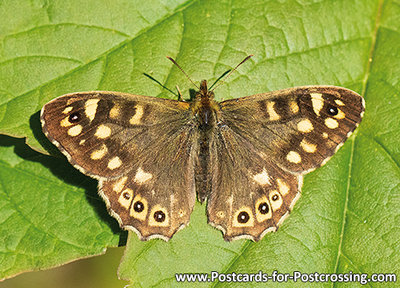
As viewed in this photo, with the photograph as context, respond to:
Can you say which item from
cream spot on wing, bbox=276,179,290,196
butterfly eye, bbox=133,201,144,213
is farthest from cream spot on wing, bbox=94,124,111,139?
cream spot on wing, bbox=276,179,290,196

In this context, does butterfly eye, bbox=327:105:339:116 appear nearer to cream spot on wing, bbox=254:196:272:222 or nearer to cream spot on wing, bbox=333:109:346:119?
cream spot on wing, bbox=333:109:346:119

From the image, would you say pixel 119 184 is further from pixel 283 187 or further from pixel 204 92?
pixel 283 187

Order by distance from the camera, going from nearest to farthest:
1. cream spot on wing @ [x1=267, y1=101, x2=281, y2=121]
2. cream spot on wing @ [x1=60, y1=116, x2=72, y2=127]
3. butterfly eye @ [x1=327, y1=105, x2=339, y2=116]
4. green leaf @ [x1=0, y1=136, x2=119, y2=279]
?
1. cream spot on wing @ [x1=60, y1=116, x2=72, y2=127]
2. butterfly eye @ [x1=327, y1=105, x2=339, y2=116]
3. cream spot on wing @ [x1=267, y1=101, x2=281, y2=121]
4. green leaf @ [x1=0, y1=136, x2=119, y2=279]

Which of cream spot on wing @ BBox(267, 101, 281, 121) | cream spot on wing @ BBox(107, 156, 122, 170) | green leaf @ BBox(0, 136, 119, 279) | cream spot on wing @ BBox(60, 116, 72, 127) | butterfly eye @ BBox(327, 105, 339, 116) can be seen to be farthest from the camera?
green leaf @ BBox(0, 136, 119, 279)

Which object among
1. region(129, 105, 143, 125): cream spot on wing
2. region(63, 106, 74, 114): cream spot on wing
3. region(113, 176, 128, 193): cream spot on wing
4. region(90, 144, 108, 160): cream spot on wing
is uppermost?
region(63, 106, 74, 114): cream spot on wing

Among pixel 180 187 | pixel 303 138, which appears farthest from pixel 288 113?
pixel 180 187

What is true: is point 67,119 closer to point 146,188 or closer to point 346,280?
point 146,188

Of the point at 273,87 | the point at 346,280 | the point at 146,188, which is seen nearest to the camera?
the point at 346,280
